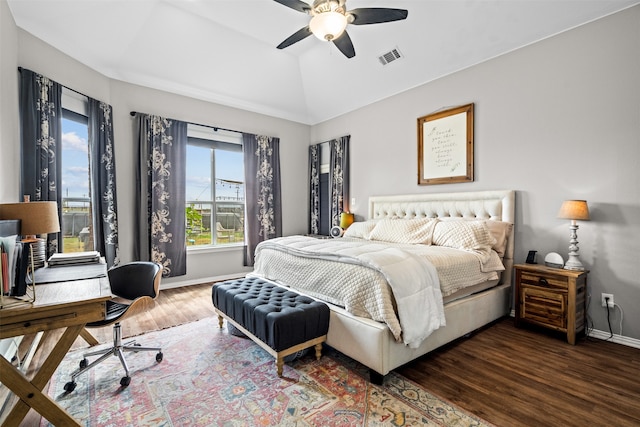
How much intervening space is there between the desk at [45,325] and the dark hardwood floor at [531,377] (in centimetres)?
144

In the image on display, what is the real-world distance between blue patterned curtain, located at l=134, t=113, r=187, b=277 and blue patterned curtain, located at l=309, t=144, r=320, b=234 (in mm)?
2379

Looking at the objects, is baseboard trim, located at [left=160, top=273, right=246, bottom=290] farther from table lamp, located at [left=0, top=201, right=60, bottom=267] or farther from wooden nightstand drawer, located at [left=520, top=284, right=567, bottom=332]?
wooden nightstand drawer, located at [left=520, top=284, right=567, bottom=332]

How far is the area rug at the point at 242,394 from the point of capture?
1.69 m

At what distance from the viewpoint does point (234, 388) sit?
1.99 meters

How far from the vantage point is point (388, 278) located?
201 cm

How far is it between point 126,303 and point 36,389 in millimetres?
987

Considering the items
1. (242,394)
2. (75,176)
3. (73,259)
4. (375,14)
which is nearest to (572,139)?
(375,14)

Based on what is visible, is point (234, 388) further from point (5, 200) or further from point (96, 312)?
point (5, 200)

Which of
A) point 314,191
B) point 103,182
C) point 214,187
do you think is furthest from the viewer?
point 314,191

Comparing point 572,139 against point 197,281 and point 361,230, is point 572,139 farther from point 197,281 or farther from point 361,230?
point 197,281

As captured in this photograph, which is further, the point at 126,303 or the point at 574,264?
the point at 574,264

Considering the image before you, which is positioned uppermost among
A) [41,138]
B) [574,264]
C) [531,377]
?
[41,138]

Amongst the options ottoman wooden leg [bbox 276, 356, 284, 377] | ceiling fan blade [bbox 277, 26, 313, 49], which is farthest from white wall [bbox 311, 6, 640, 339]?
ottoman wooden leg [bbox 276, 356, 284, 377]

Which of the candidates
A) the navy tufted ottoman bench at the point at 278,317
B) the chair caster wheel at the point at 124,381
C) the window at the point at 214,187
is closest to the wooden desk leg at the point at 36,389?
the chair caster wheel at the point at 124,381
